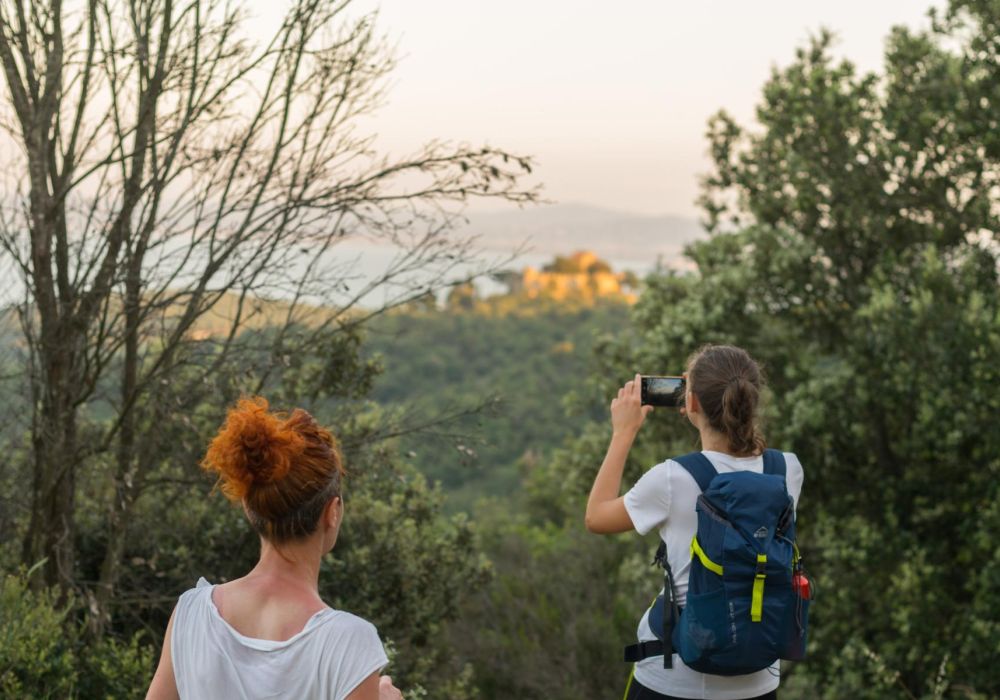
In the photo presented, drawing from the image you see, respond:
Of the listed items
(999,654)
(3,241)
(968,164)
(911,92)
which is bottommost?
(999,654)

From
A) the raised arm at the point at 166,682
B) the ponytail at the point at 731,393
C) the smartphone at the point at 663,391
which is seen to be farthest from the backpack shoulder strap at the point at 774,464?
the raised arm at the point at 166,682

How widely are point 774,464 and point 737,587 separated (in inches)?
13.9

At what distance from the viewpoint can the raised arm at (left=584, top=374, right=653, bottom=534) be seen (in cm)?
270

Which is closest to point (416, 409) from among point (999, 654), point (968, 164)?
point (999, 654)

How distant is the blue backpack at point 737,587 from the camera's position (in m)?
2.58

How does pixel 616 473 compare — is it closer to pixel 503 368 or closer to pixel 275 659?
pixel 275 659

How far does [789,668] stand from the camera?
464 inches

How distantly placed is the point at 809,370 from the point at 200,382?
650 cm

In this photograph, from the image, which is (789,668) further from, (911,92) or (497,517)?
(497,517)

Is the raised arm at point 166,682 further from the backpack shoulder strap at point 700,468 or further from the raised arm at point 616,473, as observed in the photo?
the backpack shoulder strap at point 700,468

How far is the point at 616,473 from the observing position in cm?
281

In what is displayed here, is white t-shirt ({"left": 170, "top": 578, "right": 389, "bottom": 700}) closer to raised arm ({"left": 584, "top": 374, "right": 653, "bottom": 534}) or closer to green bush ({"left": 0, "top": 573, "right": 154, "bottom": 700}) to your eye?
raised arm ({"left": 584, "top": 374, "right": 653, "bottom": 534})

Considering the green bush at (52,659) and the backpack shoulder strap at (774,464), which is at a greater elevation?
the backpack shoulder strap at (774,464)

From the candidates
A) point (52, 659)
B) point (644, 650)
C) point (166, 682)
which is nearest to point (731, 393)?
point (644, 650)
